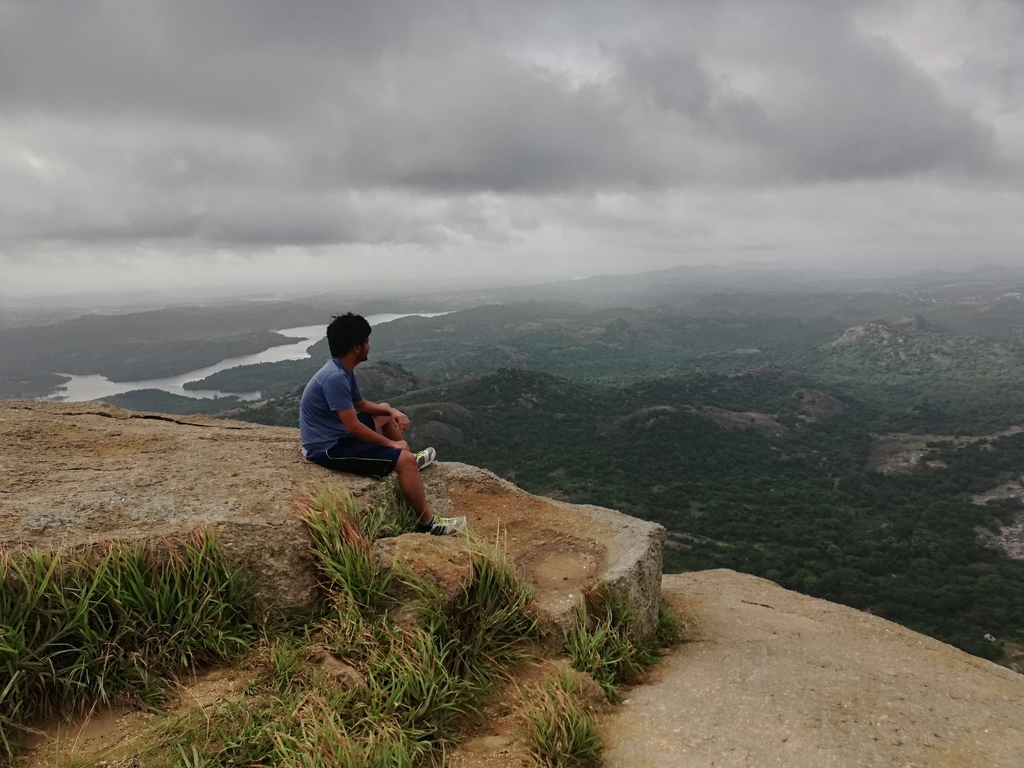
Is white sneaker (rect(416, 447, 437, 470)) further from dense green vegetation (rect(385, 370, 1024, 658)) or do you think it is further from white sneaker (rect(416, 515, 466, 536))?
dense green vegetation (rect(385, 370, 1024, 658))

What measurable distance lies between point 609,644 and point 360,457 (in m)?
3.52

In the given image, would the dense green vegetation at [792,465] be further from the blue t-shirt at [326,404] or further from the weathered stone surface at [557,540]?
the blue t-shirt at [326,404]

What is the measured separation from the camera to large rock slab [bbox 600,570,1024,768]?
155 inches

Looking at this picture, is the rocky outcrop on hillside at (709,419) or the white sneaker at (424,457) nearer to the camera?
the white sneaker at (424,457)

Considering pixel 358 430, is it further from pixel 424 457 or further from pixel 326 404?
pixel 424 457

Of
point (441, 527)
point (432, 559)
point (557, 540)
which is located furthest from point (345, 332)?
point (557, 540)

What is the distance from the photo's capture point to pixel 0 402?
30.2 ft

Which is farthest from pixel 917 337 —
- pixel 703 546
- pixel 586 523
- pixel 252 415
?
pixel 586 523

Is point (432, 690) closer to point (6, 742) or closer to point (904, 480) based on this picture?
point (6, 742)

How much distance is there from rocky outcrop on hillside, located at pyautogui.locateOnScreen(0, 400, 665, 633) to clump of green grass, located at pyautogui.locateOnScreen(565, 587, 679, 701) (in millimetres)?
164

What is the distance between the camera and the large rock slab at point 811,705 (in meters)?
3.93

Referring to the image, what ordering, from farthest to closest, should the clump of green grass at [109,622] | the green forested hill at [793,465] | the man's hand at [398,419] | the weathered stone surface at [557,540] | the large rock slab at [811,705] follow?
1. the green forested hill at [793,465]
2. the man's hand at [398,419]
3. the weathered stone surface at [557,540]
4. the large rock slab at [811,705]
5. the clump of green grass at [109,622]

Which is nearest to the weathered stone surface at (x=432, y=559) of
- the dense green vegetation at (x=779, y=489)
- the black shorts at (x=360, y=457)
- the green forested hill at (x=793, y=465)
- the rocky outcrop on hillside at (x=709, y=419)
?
the black shorts at (x=360, y=457)

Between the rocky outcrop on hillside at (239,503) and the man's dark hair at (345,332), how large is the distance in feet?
5.10
